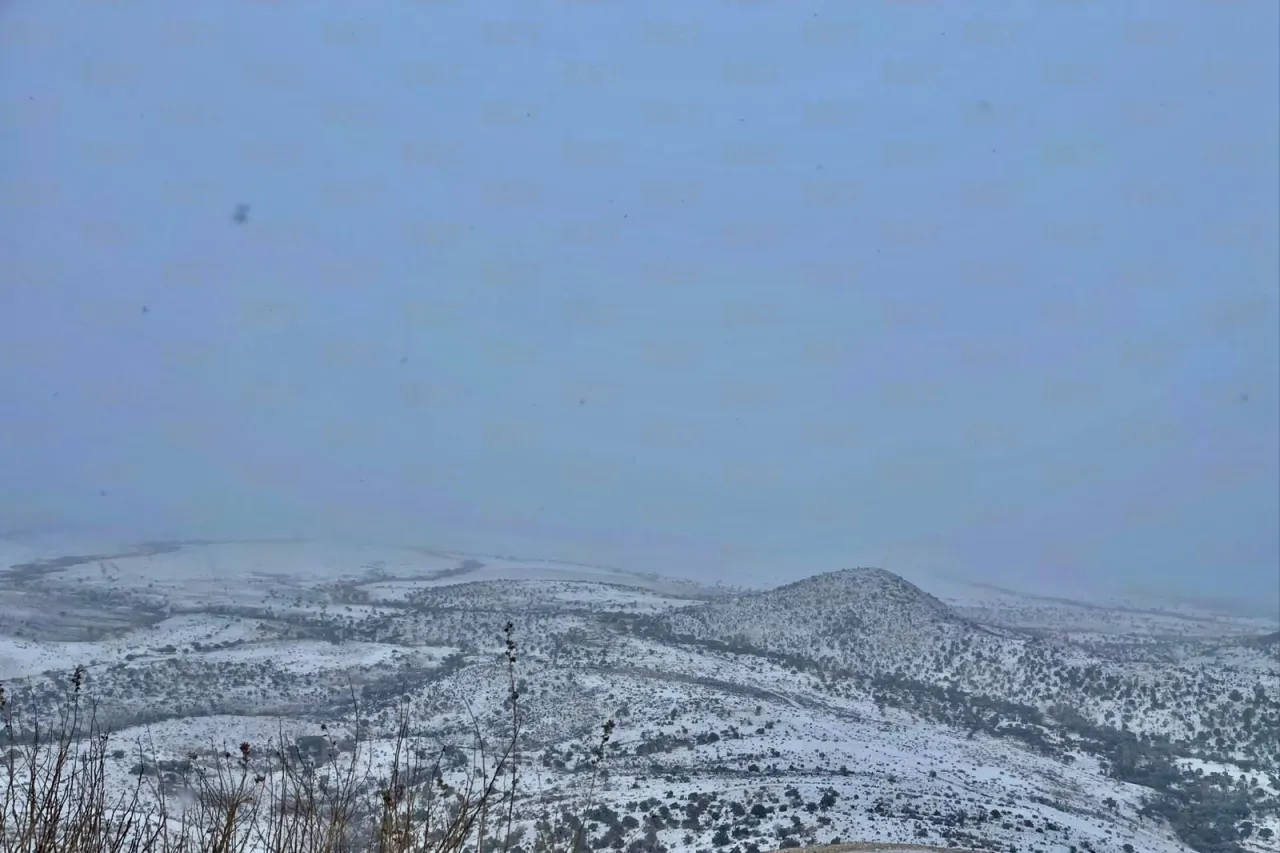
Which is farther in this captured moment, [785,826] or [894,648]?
[894,648]

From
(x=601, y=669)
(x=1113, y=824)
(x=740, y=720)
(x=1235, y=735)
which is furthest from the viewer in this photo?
(x=601, y=669)

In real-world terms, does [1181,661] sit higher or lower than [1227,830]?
higher

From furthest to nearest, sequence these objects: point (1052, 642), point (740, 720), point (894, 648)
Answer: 1. point (1052, 642)
2. point (894, 648)
3. point (740, 720)

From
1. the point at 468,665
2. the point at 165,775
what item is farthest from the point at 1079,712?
the point at 165,775

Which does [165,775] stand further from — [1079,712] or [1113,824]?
[1079,712]

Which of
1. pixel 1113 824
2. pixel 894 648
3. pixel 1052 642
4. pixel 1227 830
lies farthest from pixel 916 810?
pixel 1052 642

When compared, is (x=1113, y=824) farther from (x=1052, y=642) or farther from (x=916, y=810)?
(x=1052, y=642)

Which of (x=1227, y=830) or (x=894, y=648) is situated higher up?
(x=894, y=648)

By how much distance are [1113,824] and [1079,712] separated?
17.7 ft

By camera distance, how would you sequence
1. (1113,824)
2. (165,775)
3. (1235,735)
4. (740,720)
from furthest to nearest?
(1235,735), (740,720), (1113,824), (165,775)

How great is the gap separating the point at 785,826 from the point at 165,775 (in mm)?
6641

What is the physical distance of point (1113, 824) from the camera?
11508mm

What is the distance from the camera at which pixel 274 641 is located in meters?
18.3

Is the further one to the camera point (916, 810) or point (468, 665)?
point (468, 665)
